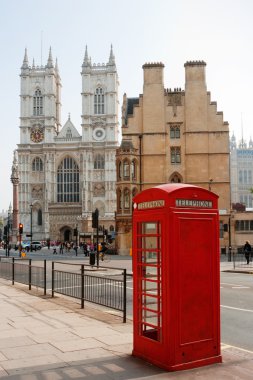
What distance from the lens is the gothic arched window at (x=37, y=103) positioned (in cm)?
10450

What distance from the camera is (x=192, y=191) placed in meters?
6.26

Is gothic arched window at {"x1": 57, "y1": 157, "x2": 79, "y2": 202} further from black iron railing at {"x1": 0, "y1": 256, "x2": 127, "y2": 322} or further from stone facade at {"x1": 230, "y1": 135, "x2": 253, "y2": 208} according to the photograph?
black iron railing at {"x1": 0, "y1": 256, "x2": 127, "y2": 322}

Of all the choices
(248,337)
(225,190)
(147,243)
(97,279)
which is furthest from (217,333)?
(225,190)

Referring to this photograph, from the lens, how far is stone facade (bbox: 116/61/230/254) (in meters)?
46.0

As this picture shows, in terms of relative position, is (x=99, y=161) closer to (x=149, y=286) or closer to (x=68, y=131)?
(x=68, y=131)

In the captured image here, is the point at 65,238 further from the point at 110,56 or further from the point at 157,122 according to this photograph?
the point at 157,122

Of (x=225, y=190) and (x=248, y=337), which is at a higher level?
(x=225, y=190)

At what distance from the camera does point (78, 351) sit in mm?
6949

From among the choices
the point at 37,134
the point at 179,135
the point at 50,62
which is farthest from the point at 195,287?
the point at 50,62

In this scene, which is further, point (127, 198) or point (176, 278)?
point (127, 198)

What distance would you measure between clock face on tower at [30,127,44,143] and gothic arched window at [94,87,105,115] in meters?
12.2

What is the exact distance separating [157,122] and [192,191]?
133ft

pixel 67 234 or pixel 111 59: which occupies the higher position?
pixel 111 59

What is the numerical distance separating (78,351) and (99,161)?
309ft
